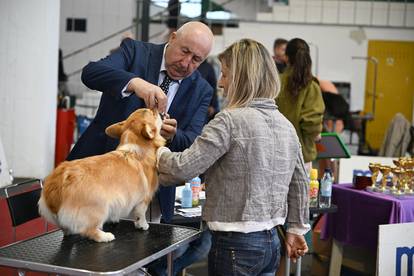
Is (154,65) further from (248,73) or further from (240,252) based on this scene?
(240,252)

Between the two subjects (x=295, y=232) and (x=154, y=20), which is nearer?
(x=295, y=232)

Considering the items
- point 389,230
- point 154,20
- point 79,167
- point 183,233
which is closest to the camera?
point 79,167

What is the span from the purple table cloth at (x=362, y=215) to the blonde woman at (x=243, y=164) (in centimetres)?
190

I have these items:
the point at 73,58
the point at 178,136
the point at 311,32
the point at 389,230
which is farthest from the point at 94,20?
the point at 178,136

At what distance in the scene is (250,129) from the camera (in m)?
2.05

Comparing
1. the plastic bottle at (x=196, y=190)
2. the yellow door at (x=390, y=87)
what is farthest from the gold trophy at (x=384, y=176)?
the yellow door at (x=390, y=87)

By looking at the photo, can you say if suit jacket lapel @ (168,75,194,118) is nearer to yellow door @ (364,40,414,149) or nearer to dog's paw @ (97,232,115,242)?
dog's paw @ (97,232,115,242)

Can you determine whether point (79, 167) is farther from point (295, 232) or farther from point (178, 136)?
point (295, 232)

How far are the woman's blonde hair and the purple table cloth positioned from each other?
6.66ft

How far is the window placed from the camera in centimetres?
796

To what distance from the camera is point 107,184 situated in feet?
6.31

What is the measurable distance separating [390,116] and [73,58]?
234 inches

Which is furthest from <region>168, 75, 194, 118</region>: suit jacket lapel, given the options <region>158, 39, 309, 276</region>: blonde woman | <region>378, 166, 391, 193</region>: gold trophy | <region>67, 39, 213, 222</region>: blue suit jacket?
<region>378, 166, 391, 193</region>: gold trophy

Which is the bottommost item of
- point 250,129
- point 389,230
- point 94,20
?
point 389,230
